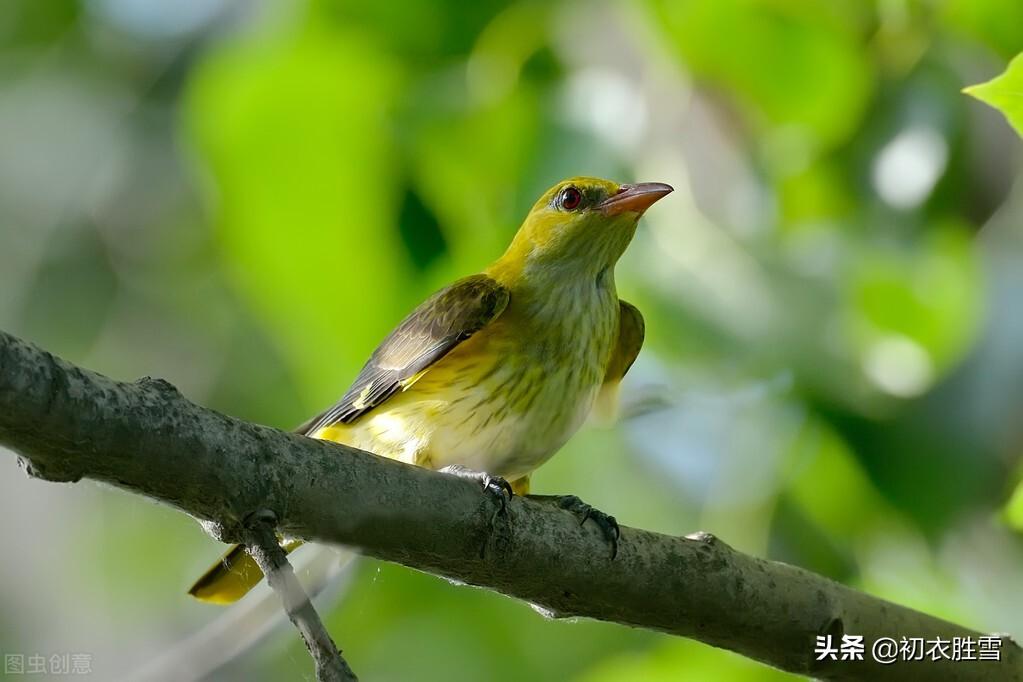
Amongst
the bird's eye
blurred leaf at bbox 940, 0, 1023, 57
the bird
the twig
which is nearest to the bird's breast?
the bird

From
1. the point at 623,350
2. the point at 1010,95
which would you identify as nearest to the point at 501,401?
the point at 623,350

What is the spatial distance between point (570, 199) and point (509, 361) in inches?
26.7

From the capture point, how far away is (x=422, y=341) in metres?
3.72

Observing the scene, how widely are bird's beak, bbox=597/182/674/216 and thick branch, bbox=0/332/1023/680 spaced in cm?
111

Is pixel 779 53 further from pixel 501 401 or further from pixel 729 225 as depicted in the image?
pixel 501 401

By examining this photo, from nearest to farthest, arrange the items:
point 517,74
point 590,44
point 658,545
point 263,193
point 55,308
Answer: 1. point 658,545
2. point 263,193
3. point 517,74
4. point 590,44
5. point 55,308

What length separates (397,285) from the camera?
3361mm

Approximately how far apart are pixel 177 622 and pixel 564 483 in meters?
2.83

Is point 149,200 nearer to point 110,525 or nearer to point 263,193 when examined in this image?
point 110,525

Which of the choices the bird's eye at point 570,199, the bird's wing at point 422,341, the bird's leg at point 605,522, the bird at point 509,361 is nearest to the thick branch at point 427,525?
the bird's leg at point 605,522

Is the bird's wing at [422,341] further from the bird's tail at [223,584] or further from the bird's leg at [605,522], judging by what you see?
the bird's leg at [605,522]

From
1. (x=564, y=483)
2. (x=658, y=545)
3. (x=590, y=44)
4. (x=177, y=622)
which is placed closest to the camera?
(x=658, y=545)

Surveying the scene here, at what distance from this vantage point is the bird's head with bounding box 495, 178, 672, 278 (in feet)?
12.9

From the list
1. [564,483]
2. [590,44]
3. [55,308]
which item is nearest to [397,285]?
[590,44]
